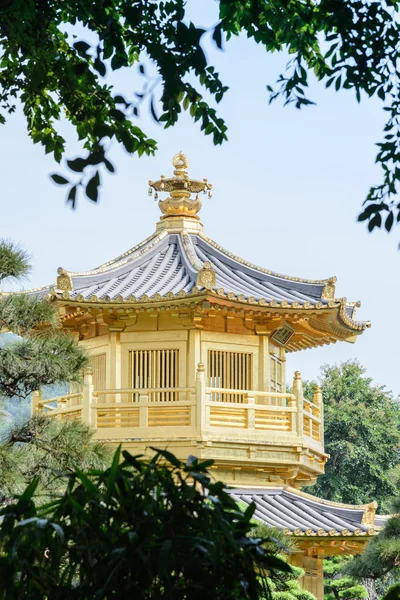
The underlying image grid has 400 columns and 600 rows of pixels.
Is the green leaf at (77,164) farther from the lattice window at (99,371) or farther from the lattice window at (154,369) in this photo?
the lattice window at (99,371)

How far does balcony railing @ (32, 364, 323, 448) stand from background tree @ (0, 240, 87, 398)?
11.1 ft

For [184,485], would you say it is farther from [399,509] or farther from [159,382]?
[159,382]

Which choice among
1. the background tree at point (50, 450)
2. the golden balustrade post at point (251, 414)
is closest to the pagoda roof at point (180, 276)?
the golden balustrade post at point (251, 414)

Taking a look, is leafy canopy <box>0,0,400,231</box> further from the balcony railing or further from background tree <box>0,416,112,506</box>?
the balcony railing

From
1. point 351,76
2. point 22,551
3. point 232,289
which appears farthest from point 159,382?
point 22,551

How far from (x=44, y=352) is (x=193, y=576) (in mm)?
5918

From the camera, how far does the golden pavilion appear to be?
12320mm

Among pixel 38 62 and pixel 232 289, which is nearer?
pixel 38 62

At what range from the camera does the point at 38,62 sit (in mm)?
6289

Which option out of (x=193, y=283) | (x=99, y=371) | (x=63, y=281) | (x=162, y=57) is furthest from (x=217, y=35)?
(x=99, y=371)

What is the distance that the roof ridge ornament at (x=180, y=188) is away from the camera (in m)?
14.3

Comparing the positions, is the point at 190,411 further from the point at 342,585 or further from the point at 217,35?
the point at 342,585

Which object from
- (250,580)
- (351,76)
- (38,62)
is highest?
(38,62)

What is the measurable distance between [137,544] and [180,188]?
1184 cm
